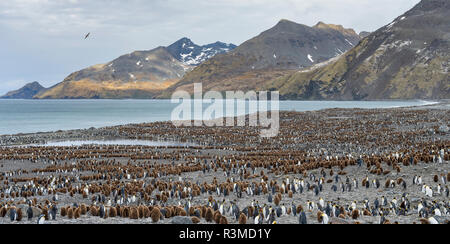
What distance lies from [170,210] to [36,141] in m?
39.0

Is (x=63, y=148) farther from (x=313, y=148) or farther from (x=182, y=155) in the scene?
(x=313, y=148)

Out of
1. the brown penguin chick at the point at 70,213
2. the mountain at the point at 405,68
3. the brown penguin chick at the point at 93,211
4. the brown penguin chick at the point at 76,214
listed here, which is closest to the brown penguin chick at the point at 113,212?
the brown penguin chick at the point at 93,211

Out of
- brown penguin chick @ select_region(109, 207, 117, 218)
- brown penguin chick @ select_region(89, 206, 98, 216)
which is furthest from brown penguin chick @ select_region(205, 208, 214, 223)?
brown penguin chick @ select_region(89, 206, 98, 216)

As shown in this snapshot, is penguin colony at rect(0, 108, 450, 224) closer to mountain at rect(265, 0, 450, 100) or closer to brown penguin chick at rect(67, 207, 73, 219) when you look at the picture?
brown penguin chick at rect(67, 207, 73, 219)

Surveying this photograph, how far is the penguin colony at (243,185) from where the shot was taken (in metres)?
11.2

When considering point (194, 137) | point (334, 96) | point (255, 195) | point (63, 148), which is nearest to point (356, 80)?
point (334, 96)

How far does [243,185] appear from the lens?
52.7ft

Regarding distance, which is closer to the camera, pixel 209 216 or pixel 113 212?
pixel 209 216

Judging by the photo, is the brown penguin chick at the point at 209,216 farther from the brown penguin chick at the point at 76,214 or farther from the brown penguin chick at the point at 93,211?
the brown penguin chick at the point at 76,214

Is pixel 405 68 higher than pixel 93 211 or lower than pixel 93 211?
higher

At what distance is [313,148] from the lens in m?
31.6

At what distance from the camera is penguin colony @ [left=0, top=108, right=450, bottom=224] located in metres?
11.2

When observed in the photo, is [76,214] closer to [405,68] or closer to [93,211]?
[93,211]

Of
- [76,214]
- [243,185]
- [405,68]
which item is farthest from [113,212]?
[405,68]
